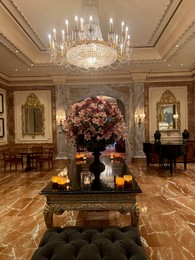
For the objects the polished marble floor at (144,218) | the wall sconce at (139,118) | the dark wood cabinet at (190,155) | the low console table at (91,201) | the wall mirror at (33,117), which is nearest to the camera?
the low console table at (91,201)

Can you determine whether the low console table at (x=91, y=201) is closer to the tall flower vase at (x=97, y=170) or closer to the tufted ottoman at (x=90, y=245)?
the tall flower vase at (x=97, y=170)

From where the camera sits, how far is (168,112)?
9844 mm

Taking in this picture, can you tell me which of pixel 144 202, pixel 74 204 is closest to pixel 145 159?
pixel 144 202

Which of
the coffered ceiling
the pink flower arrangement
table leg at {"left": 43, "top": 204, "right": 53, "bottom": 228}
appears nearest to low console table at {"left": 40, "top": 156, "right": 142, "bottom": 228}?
table leg at {"left": 43, "top": 204, "right": 53, "bottom": 228}

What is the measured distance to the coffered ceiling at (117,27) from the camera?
196 inches

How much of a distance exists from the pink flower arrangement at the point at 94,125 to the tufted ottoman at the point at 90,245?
102cm

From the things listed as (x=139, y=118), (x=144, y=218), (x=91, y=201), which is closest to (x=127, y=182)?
(x=91, y=201)

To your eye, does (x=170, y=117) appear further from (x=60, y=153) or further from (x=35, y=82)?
(x=35, y=82)

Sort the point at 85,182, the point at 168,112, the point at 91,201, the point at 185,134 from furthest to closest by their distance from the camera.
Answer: the point at 168,112 < the point at 185,134 < the point at 85,182 < the point at 91,201

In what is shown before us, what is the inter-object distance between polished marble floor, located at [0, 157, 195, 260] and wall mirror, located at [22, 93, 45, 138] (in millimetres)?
3761

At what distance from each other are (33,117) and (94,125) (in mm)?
7946

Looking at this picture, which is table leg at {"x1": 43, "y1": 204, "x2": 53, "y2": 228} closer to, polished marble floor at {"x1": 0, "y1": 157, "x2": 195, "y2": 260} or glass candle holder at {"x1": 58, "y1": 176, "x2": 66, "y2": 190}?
glass candle holder at {"x1": 58, "y1": 176, "x2": 66, "y2": 190}

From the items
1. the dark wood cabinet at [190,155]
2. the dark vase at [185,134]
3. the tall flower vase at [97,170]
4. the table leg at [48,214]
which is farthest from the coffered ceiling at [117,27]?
the table leg at [48,214]

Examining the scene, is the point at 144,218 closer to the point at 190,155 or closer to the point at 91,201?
the point at 91,201
